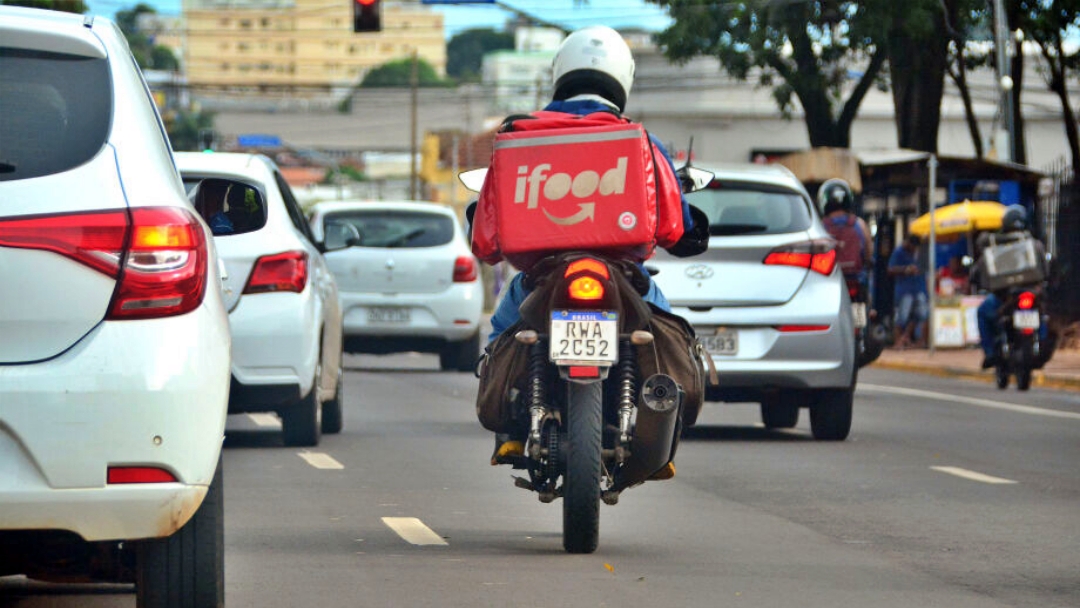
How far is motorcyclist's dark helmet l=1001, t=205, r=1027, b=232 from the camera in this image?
790 inches

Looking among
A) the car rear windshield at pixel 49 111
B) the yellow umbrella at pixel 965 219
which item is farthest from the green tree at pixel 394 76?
the car rear windshield at pixel 49 111

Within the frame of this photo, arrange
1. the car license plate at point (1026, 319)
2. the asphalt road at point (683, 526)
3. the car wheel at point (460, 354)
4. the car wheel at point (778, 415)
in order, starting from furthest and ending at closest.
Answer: the car wheel at point (460, 354), the car license plate at point (1026, 319), the car wheel at point (778, 415), the asphalt road at point (683, 526)

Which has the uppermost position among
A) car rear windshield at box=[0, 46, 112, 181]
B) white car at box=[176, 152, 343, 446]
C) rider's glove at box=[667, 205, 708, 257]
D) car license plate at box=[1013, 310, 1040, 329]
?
car rear windshield at box=[0, 46, 112, 181]

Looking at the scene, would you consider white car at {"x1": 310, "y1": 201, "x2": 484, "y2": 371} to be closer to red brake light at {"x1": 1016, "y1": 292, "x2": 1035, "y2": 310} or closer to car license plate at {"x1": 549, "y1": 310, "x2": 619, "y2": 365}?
red brake light at {"x1": 1016, "y1": 292, "x2": 1035, "y2": 310}

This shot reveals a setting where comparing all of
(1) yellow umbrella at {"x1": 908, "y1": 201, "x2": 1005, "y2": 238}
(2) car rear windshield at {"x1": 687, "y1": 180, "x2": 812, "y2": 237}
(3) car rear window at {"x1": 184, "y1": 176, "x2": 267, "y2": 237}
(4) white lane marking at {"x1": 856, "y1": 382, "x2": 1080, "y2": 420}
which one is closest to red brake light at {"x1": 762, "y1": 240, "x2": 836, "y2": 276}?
(2) car rear windshield at {"x1": 687, "y1": 180, "x2": 812, "y2": 237}

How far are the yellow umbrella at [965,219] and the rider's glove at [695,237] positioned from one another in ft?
68.1

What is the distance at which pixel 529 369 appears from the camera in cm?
759

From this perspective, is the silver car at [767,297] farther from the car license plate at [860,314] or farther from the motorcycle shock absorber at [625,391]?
the motorcycle shock absorber at [625,391]

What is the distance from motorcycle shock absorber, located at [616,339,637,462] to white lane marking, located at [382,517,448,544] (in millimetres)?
856

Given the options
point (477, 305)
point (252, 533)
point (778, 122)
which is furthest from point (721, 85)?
point (252, 533)

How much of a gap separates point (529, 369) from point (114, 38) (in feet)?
8.76

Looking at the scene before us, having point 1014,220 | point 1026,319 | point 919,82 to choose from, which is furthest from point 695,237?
point 919,82

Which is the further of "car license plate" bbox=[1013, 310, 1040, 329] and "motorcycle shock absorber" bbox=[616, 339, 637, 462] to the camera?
"car license plate" bbox=[1013, 310, 1040, 329]

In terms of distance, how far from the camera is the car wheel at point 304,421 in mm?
11875
